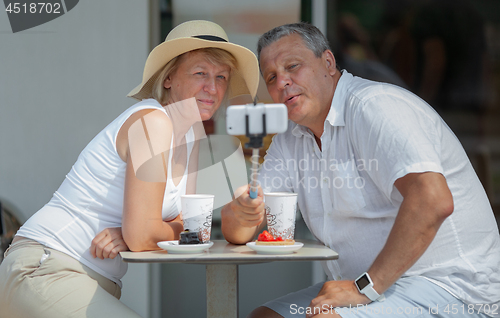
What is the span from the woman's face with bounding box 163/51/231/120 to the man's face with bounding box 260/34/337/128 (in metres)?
0.24

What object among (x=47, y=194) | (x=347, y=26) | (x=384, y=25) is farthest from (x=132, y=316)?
(x=384, y=25)

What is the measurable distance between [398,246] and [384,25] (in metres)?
2.66

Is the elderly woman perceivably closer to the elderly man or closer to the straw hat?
the straw hat

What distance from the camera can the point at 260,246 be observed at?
1562mm

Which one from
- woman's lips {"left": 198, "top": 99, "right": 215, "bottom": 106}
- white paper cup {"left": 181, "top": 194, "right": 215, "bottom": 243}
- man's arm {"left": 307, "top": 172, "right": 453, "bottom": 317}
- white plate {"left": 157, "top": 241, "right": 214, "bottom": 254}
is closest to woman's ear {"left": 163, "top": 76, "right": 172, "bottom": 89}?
woman's lips {"left": 198, "top": 99, "right": 215, "bottom": 106}

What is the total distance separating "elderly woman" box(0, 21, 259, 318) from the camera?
1.63 meters

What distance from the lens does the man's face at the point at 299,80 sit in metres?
2.03

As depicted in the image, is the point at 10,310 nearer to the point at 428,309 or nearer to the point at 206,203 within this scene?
the point at 206,203

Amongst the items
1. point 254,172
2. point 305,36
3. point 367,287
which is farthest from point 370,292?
point 305,36

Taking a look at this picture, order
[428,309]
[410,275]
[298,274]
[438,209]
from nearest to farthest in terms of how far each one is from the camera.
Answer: [438,209], [428,309], [410,275], [298,274]

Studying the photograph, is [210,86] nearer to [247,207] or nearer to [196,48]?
[196,48]

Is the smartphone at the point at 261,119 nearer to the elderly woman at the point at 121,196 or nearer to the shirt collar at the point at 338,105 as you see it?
the elderly woman at the point at 121,196

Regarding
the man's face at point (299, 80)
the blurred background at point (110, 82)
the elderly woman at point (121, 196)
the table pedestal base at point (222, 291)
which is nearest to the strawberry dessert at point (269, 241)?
the table pedestal base at point (222, 291)

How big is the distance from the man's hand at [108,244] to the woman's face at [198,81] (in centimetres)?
62
